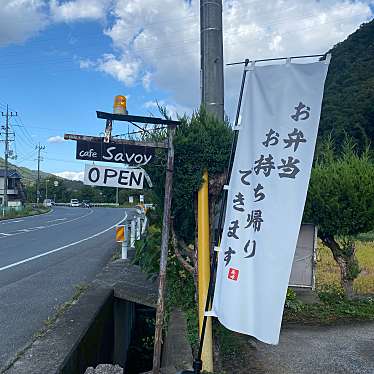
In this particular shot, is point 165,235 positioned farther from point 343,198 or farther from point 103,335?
point 343,198

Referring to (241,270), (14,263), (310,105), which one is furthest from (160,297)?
(14,263)

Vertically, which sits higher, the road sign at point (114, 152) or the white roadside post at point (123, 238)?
the road sign at point (114, 152)

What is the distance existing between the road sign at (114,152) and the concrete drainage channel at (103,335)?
5.47ft

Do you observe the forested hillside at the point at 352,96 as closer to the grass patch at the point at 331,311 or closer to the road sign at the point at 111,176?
the grass patch at the point at 331,311

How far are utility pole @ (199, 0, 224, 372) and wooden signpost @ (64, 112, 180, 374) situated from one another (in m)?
0.30

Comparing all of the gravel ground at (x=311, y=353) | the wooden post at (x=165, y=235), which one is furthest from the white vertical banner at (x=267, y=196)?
the gravel ground at (x=311, y=353)

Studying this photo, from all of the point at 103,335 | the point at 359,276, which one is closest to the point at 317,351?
the point at 103,335

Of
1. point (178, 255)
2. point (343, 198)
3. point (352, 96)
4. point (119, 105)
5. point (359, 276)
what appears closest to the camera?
point (119, 105)

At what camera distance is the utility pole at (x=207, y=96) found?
3588 mm

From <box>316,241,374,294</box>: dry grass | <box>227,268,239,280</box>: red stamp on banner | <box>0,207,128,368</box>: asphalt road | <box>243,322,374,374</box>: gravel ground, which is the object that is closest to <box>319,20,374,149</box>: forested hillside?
<box>316,241,374,294</box>: dry grass

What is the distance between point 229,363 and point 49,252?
1075 cm

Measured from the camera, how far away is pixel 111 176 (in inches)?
141

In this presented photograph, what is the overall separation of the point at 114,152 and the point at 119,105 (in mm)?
386

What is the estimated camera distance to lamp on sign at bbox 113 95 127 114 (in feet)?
11.6
